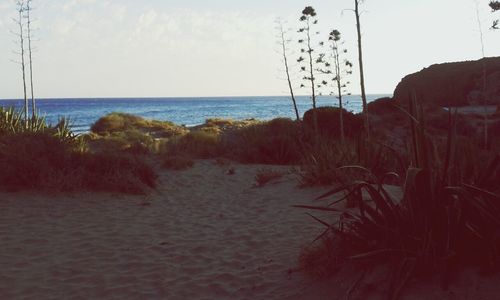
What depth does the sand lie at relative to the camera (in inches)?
197

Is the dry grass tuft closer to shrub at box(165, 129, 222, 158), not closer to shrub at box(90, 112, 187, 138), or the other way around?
shrub at box(165, 129, 222, 158)

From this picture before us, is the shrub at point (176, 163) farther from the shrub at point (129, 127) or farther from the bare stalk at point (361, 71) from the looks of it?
the shrub at point (129, 127)

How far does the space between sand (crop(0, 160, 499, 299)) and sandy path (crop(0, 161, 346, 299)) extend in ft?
0.04

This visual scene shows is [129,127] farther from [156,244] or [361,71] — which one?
[156,244]

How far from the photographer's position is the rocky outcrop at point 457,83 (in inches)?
1252

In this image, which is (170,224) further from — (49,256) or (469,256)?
(469,256)

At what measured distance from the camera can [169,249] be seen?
676 cm

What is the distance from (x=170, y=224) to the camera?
827 centimetres

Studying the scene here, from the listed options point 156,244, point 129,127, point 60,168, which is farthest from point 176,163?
point 129,127

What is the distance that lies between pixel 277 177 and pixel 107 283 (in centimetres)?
705

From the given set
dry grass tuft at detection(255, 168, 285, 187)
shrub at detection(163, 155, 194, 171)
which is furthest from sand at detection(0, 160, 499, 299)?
shrub at detection(163, 155, 194, 171)

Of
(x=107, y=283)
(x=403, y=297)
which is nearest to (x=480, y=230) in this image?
(x=403, y=297)

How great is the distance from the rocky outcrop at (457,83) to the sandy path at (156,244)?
24.2m

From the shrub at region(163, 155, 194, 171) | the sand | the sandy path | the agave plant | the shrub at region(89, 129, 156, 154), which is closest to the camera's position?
the agave plant
